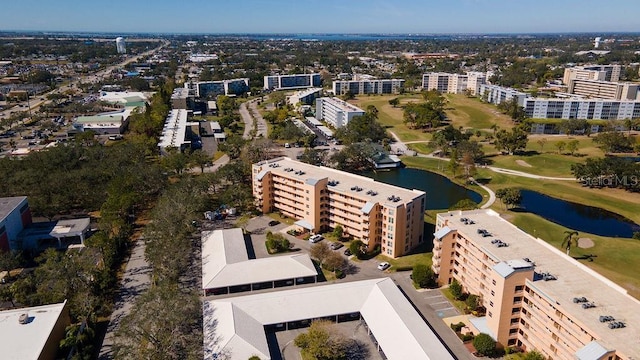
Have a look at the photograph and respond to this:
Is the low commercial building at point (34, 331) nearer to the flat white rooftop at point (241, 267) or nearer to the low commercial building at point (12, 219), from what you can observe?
the flat white rooftop at point (241, 267)

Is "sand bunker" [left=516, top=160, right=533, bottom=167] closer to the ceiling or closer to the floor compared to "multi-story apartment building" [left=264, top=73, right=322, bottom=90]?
closer to the floor

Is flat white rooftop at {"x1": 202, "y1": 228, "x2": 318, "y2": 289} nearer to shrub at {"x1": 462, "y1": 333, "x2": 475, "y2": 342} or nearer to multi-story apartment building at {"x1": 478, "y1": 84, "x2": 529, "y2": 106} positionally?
shrub at {"x1": 462, "y1": 333, "x2": 475, "y2": 342}

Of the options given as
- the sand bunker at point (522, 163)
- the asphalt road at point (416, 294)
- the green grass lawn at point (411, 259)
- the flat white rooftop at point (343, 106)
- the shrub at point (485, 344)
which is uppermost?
the flat white rooftop at point (343, 106)

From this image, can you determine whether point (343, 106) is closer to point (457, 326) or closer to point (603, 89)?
point (457, 326)

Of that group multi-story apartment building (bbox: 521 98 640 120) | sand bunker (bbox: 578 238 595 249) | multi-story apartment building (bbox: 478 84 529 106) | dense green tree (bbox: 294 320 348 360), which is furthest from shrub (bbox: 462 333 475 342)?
multi-story apartment building (bbox: 478 84 529 106)

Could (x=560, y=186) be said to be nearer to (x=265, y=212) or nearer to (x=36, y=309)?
(x=265, y=212)

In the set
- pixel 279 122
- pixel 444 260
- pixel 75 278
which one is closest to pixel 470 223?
pixel 444 260

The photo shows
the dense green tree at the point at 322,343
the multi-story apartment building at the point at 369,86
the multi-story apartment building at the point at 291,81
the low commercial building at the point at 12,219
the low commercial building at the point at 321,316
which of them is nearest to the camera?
the dense green tree at the point at 322,343

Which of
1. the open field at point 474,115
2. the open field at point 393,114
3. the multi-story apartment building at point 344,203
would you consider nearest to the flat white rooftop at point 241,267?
the multi-story apartment building at point 344,203
